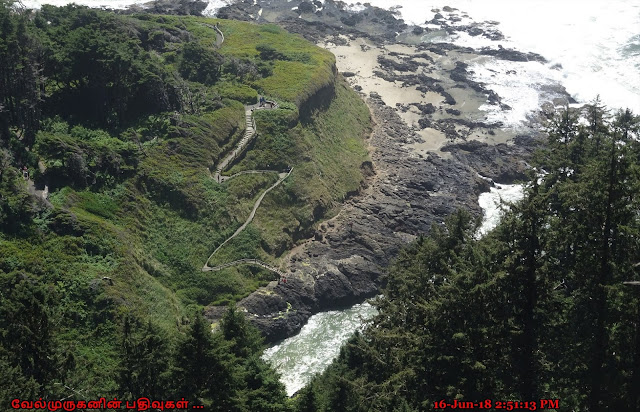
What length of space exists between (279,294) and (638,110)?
75697mm

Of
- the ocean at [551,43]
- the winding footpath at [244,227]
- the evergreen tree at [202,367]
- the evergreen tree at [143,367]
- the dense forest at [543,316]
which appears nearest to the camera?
the dense forest at [543,316]

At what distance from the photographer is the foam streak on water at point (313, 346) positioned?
59.7 meters

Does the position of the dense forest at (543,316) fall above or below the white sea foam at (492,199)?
above

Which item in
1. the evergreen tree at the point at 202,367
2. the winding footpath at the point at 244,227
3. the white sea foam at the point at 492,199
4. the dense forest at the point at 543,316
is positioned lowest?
the white sea foam at the point at 492,199

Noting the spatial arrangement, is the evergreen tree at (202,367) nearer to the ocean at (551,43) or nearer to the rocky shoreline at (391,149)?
the rocky shoreline at (391,149)

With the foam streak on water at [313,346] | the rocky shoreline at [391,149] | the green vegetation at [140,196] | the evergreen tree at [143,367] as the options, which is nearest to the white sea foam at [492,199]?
the rocky shoreline at [391,149]

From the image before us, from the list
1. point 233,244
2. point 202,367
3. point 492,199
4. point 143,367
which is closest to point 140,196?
point 233,244

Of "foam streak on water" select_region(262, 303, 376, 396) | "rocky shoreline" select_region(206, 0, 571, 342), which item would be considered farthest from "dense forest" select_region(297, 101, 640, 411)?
"rocky shoreline" select_region(206, 0, 571, 342)

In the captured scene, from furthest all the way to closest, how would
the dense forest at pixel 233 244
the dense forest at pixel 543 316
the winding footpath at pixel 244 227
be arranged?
1. the winding footpath at pixel 244 227
2. the dense forest at pixel 233 244
3. the dense forest at pixel 543 316

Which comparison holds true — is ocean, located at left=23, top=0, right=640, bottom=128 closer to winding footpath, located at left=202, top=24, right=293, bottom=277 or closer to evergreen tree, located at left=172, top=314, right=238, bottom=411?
winding footpath, located at left=202, top=24, right=293, bottom=277

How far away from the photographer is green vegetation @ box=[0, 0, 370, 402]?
3469 cm

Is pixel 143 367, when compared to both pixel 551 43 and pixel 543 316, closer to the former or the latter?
pixel 543 316

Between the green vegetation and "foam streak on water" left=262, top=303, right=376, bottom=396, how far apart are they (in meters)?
7.66

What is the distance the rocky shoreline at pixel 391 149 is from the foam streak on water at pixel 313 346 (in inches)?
47.4
